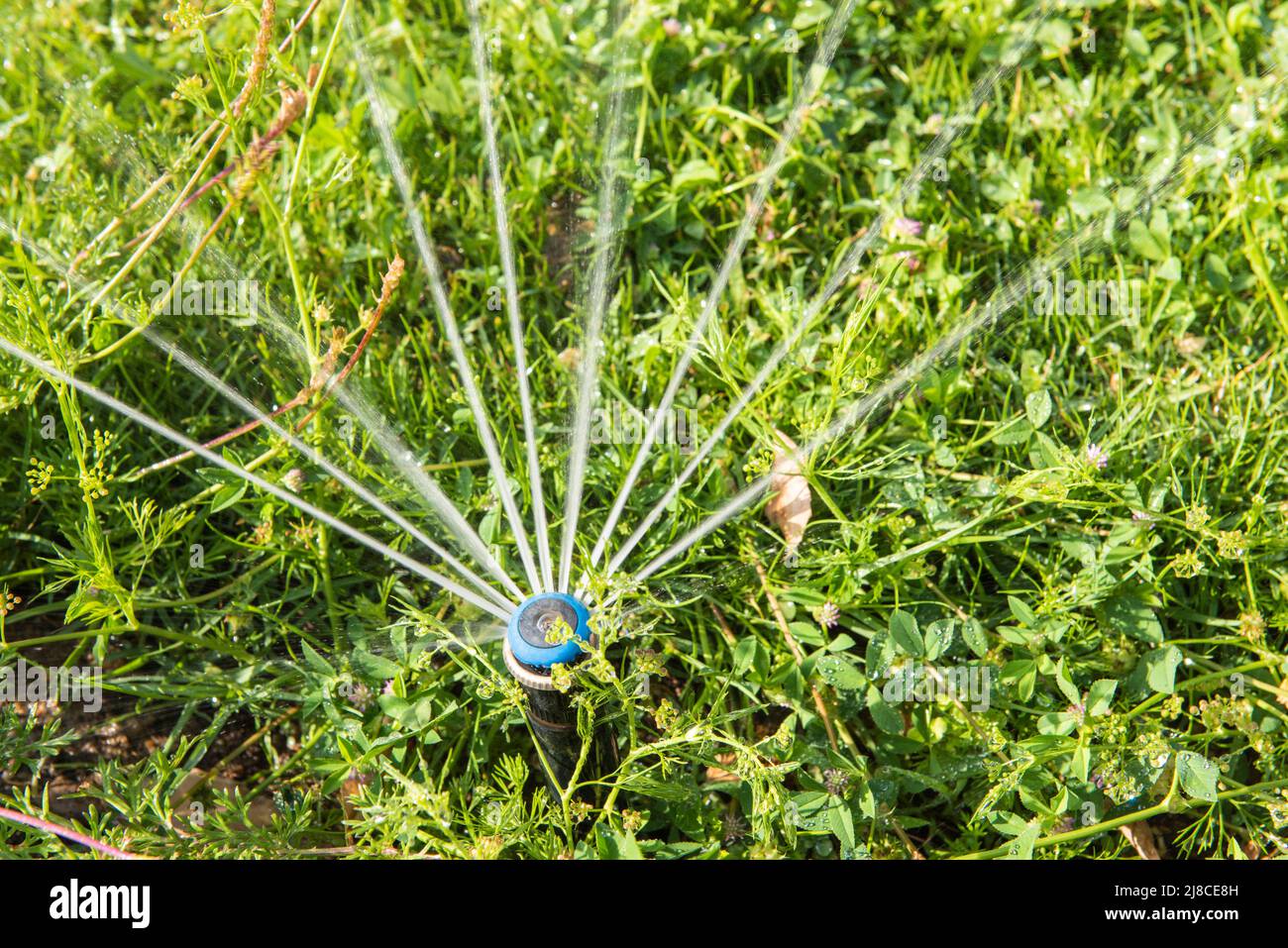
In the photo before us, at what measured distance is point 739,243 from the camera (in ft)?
9.89

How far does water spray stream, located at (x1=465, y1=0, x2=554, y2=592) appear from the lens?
244cm

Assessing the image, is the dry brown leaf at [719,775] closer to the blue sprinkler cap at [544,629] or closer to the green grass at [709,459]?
the green grass at [709,459]

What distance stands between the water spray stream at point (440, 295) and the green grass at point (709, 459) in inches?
1.7

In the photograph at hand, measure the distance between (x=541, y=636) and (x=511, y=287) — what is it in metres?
1.32

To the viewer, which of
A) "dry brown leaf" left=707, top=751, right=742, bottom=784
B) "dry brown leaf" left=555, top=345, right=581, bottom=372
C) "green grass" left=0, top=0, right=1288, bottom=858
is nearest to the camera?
"green grass" left=0, top=0, right=1288, bottom=858

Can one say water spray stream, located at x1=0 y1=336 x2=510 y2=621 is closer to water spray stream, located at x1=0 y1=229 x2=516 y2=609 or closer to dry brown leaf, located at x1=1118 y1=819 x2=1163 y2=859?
water spray stream, located at x1=0 y1=229 x2=516 y2=609

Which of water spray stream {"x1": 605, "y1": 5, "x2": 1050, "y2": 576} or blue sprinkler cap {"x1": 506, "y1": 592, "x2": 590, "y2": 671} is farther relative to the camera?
water spray stream {"x1": 605, "y1": 5, "x2": 1050, "y2": 576}

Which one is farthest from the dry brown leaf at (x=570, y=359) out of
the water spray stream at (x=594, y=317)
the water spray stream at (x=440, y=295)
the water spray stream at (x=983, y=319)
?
the water spray stream at (x=983, y=319)

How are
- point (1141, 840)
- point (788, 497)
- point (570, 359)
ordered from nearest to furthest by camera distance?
point (1141, 840), point (788, 497), point (570, 359)

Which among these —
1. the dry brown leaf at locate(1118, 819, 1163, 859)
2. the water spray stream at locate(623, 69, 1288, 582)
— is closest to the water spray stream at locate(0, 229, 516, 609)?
the water spray stream at locate(623, 69, 1288, 582)

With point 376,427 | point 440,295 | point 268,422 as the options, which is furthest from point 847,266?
point 268,422

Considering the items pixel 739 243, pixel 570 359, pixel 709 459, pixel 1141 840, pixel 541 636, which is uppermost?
pixel 739 243

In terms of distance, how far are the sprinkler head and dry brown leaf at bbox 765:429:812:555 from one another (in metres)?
0.83

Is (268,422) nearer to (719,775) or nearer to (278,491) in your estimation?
(278,491)
